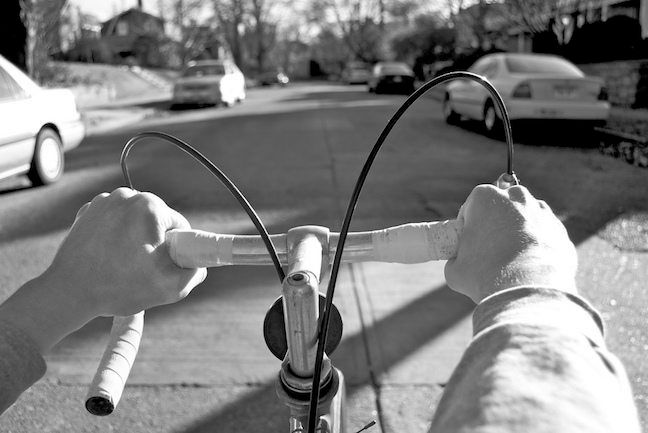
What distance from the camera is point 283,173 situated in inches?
312

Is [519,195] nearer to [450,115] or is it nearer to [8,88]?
[8,88]

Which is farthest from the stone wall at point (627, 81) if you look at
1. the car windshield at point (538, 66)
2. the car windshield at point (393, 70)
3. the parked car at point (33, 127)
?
the parked car at point (33, 127)

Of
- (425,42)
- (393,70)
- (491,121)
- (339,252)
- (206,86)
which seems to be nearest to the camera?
(339,252)

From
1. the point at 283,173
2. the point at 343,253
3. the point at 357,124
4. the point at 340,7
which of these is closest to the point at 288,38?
the point at 340,7

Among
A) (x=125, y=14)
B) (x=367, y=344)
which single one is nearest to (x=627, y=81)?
(x=367, y=344)

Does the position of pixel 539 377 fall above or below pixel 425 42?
above

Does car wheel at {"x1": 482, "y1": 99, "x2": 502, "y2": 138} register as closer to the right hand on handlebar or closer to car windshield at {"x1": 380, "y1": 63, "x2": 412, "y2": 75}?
the right hand on handlebar

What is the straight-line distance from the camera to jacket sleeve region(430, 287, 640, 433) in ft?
1.92

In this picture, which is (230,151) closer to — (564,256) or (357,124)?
(357,124)

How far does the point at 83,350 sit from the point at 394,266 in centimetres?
221

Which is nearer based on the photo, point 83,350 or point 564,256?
point 564,256

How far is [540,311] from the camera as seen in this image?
0.75m

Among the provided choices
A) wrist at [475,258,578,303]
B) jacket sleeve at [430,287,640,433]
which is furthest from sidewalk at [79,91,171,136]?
jacket sleeve at [430,287,640,433]

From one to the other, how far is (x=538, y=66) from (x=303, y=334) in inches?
434
